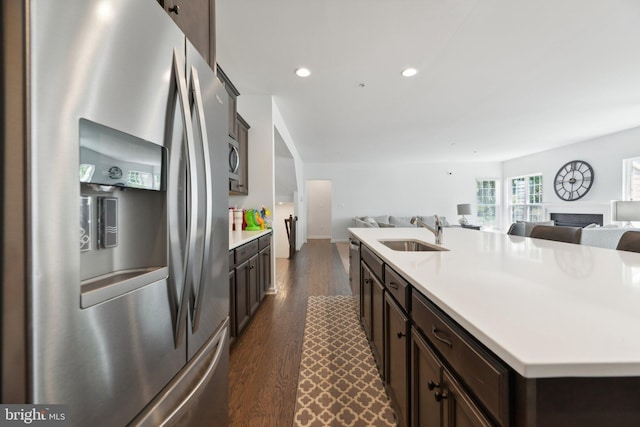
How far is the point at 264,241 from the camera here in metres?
3.03

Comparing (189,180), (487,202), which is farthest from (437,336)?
(487,202)

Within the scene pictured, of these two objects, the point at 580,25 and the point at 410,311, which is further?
the point at 580,25

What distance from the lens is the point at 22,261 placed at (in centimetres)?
39

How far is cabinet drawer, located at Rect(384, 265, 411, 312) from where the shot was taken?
43.5 inches

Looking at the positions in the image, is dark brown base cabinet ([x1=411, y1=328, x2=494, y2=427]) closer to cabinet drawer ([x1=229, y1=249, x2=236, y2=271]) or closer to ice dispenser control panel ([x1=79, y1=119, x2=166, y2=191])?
ice dispenser control panel ([x1=79, y1=119, x2=166, y2=191])

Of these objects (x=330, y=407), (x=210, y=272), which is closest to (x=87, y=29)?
(x=210, y=272)

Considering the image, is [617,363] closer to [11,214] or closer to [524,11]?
[11,214]

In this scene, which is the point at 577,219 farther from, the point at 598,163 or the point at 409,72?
the point at 409,72

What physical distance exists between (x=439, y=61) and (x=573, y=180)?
5909 mm

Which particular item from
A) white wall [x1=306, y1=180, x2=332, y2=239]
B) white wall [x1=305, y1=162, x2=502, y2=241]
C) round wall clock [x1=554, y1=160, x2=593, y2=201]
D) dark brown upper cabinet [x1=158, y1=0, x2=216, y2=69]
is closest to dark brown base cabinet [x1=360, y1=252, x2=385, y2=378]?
dark brown upper cabinet [x1=158, y1=0, x2=216, y2=69]

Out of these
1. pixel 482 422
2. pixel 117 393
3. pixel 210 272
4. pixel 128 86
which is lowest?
pixel 482 422

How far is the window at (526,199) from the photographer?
734cm

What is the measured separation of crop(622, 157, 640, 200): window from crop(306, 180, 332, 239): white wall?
710 cm

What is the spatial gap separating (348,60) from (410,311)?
8.05ft
